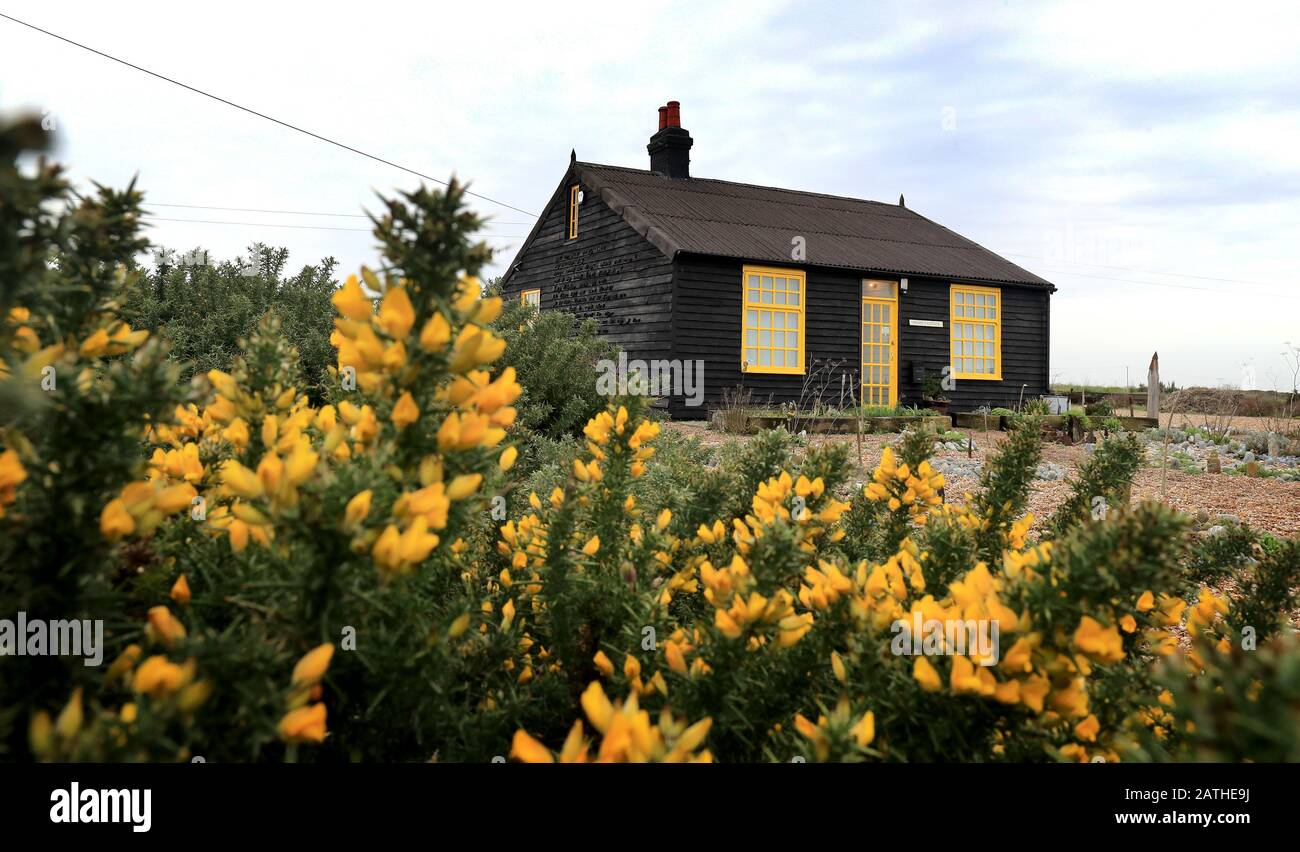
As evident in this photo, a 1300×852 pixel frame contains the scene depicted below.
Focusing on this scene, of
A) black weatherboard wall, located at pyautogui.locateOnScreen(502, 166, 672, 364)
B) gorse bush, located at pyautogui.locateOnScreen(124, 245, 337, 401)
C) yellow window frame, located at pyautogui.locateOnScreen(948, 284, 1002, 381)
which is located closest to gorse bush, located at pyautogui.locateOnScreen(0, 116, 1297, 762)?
gorse bush, located at pyautogui.locateOnScreen(124, 245, 337, 401)

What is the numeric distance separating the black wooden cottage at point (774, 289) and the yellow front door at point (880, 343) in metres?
0.02

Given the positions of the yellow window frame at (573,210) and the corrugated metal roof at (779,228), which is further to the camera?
the yellow window frame at (573,210)

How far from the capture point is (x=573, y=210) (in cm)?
1623

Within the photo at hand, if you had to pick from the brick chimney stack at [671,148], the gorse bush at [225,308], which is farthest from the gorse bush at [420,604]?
the brick chimney stack at [671,148]

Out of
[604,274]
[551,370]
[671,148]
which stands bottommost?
[551,370]

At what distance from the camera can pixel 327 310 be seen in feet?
22.8

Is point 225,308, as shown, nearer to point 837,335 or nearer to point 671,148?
point 837,335

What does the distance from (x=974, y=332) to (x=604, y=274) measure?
8092 millimetres

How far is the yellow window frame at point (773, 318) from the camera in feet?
43.7

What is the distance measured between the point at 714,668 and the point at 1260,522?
5.62m

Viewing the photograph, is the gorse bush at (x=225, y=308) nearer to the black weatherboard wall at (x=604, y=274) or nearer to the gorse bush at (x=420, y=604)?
the gorse bush at (x=420, y=604)

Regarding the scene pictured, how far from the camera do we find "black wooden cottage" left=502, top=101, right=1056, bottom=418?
1309cm

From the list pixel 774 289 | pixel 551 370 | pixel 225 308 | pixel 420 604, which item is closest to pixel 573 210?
pixel 774 289
